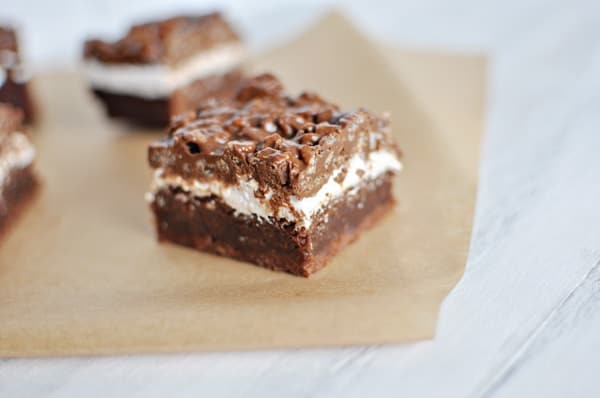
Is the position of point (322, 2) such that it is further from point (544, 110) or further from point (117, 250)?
point (117, 250)

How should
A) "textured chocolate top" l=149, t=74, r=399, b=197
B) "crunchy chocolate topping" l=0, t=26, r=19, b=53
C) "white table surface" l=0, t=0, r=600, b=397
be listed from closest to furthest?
"white table surface" l=0, t=0, r=600, b=397 → "textured chocolate top" l=149, t=74, r=399, b=197 → "crunchy chocolate topping" l=0, t=26, r=19, b=53

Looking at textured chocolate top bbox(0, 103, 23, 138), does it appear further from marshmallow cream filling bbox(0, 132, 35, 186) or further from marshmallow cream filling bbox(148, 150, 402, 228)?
marshmallow cream filling bbox(148, 150, 402, 228)

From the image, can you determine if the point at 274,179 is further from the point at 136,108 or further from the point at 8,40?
the point at 8,40

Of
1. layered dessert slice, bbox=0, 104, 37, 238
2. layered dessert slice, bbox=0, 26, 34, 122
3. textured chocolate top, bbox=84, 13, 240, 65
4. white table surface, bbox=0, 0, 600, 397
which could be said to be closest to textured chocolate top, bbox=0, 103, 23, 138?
layered dessert slice, bbox=0, 104, 37, 238

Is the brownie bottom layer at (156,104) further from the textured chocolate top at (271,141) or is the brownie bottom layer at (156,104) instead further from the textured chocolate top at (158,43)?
the textured chocolate top at (271,141)

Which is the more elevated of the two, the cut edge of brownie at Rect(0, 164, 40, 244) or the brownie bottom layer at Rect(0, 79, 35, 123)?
the brownie bottom layer at Rect(0, 79, 35, 123)

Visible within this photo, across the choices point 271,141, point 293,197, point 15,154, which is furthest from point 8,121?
point 293,197

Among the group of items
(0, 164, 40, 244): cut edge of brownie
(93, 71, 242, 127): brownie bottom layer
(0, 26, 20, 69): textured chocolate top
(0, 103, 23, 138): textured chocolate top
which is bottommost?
(0, 164, 40, 244): cut edge of brownie

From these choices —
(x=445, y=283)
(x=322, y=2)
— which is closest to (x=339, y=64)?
(x=322, y=2)

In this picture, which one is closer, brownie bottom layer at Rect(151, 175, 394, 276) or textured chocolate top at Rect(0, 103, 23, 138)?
brownie bottom layer at Rect(151, 175, 394, 276)
